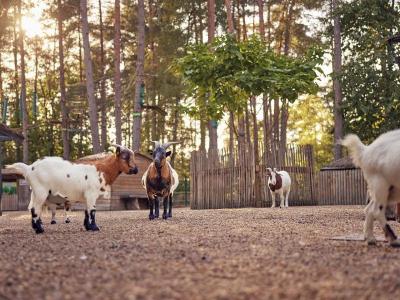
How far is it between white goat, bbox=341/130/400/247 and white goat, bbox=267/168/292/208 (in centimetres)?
1347

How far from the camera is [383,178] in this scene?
656 centimetres

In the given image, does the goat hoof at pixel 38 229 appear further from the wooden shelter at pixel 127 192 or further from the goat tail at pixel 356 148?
the wooden shelter at pixel 127 192

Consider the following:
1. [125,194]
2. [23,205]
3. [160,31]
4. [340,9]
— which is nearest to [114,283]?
[125,194]

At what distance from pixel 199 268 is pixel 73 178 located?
508 centimetres

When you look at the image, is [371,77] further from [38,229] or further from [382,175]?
[382,175]

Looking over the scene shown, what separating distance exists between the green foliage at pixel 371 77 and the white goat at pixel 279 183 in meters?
4.93

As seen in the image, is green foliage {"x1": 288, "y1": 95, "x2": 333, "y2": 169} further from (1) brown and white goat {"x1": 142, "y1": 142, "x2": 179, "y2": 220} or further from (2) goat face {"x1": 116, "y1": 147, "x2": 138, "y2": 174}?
(2) goat face {"x1": 116, "y1": 147, "x2": 138, "y2": 174}

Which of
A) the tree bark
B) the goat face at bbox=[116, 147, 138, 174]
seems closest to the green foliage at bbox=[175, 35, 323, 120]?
the goat face at bbox=[116, 147, 138, 174]

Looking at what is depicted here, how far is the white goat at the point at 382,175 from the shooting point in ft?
21.2

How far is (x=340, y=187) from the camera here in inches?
912

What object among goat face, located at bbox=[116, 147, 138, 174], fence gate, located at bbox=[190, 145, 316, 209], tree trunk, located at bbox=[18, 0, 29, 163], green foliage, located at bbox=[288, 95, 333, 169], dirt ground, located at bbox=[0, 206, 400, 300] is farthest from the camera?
green foliage, located at bbox=[288, 95, 333, 169]

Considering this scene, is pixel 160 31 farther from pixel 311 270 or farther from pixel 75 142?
pixel 311 270

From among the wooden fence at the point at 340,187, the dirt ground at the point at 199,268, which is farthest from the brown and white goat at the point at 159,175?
the wooden fence at the point at 340,187

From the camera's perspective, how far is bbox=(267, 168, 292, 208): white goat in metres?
20.4
